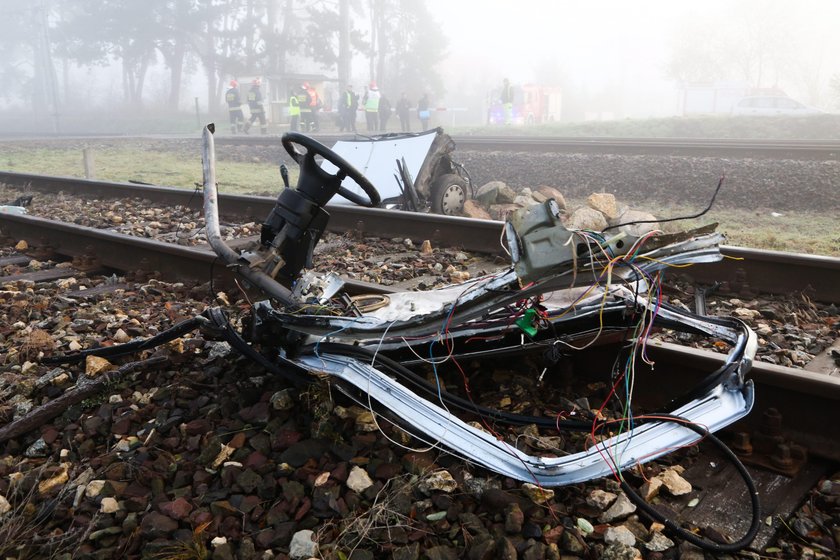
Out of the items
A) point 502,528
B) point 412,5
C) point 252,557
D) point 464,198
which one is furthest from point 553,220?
point 412,5

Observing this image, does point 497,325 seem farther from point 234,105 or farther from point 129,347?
point 234,105

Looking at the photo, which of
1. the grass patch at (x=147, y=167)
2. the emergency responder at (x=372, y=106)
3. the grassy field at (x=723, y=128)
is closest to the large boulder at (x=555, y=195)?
the grass patch at (x=147, y=167)

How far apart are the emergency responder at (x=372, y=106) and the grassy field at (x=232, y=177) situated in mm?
8015

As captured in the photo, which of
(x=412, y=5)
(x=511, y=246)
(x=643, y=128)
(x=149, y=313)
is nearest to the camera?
(x=511, y=246)

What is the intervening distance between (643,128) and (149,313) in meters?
20.8

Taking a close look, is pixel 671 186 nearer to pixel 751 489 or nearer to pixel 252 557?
pixel 751 489

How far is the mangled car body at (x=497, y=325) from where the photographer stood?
2.46m

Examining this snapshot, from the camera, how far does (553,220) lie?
7.91ft

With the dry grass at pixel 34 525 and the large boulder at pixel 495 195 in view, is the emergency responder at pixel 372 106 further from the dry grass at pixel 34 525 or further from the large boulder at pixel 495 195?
the dry grass at pixel 34 525

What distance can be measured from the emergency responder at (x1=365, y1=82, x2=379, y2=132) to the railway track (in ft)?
66.1

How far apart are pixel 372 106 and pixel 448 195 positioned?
2169 cm

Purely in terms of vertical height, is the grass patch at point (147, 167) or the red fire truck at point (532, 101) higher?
the red fire truck at point (532, 101)

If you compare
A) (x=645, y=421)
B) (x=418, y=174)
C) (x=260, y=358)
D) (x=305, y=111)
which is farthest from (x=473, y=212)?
(x=305, y=111)

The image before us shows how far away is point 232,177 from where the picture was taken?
47.6 feet
